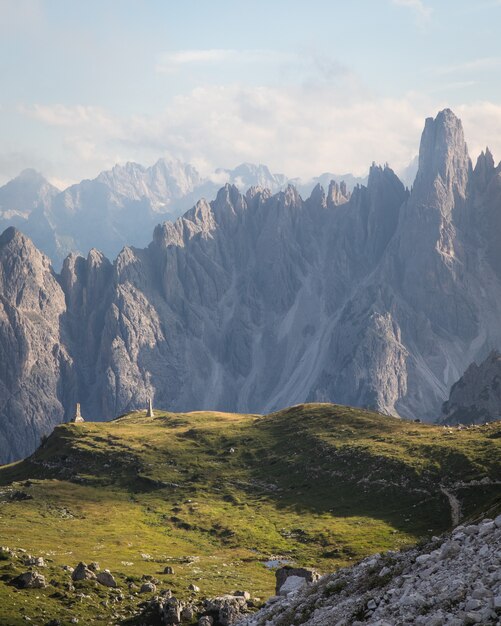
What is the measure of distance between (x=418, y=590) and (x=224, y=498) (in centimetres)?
10579

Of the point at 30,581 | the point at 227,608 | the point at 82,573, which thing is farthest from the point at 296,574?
the point at 30,581

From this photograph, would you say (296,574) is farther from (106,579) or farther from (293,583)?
(106,579)

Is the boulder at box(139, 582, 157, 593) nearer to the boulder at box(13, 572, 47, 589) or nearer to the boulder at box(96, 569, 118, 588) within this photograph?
the boulder at box(96, 569, 118, 588)

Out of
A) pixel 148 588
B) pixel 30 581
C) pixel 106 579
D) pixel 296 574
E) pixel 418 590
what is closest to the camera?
pixel 418 590

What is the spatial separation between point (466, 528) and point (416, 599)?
10233 millimetres

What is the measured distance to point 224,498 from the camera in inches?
5625

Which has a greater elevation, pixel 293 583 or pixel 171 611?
pixel 293 583

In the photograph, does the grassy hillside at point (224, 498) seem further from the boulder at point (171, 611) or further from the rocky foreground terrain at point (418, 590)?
the rocky foreground terrain at point (418, 590)

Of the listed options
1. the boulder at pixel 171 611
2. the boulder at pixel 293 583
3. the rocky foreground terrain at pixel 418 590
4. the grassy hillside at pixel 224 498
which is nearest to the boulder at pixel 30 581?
the grassy hillside at pixel 224 498

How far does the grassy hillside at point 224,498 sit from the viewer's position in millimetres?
89188

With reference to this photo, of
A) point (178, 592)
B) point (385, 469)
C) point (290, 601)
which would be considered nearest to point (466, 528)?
point (290, 601)

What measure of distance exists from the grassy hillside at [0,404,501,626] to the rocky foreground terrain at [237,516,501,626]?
2501 cm

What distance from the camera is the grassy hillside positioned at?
89188 millimetres

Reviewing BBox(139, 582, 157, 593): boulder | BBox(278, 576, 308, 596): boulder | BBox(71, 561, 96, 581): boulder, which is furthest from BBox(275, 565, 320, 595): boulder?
BBox(71, 561, 96, 581): boulder
